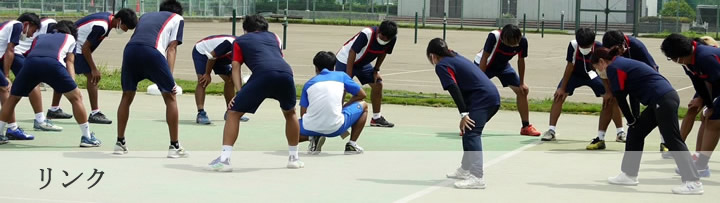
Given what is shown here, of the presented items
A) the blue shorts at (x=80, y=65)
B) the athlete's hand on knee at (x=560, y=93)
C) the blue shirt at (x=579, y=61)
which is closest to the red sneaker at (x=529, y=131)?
the athlete's hand on knee at (x=560, y=93)

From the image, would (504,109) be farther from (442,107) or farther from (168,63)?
(168,63)

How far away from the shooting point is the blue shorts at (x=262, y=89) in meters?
11.2

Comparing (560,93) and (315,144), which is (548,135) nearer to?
(560,93)

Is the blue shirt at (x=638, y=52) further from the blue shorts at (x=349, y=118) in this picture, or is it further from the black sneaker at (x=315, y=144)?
the black sneaker at (x=315, y=144)

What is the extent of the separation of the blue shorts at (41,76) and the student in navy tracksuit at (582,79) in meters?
5.72

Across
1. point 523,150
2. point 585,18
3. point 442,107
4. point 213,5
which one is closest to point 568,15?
point 585,18

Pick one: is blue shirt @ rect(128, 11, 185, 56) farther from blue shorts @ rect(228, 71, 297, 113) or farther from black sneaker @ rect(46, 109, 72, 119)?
black sneaker @ rect(46, 109, 72, 119)

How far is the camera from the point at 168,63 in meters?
12.6

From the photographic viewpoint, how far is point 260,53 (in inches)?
447

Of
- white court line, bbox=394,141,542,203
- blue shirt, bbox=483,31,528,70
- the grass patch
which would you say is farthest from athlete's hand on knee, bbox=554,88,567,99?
the grass patch

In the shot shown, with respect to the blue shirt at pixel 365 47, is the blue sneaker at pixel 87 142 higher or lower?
lower

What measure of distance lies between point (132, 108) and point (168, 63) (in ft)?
17.0

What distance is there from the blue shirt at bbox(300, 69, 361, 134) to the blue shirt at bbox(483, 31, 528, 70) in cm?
285

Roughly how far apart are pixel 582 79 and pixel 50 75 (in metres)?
6.32
